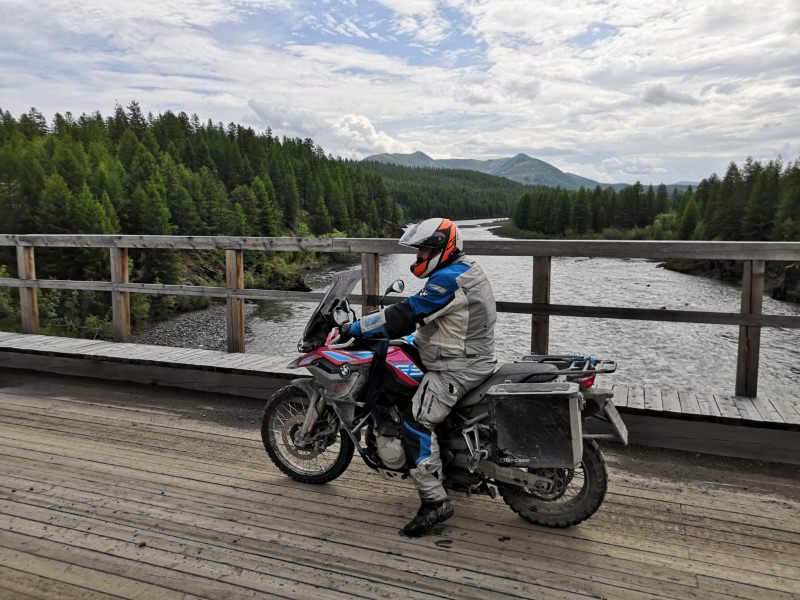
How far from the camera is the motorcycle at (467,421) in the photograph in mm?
2773

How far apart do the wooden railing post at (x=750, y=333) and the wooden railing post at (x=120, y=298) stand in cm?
525

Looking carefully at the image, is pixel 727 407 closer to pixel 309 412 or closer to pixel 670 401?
pixel 670 401

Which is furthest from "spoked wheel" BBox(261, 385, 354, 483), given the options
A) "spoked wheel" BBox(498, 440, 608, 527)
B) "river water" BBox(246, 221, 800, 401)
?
"river water" BBox(246, 221, 800, 401)

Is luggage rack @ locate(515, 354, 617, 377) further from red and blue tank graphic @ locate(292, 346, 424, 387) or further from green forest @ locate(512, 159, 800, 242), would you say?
green forest @ locate(512, 159, 800, 242)

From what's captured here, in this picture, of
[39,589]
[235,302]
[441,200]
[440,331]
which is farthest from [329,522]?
[441,200]

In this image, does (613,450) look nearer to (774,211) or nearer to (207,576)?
(207,576)

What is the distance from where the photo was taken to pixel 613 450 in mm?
3975

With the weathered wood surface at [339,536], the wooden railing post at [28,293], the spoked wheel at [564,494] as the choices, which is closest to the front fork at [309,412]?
the weathered wood surface at [339,536]

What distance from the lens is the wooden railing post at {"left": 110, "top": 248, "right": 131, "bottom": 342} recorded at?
238 inches

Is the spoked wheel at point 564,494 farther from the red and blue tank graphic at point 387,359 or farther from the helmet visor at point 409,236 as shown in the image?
the helmet visor at point 409,236

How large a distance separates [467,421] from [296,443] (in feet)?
3.53

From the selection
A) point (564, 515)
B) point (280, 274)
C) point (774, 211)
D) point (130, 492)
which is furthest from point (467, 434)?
point (774, 211)

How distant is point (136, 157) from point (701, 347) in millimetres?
62102

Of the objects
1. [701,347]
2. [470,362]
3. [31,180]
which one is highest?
[31,180]
